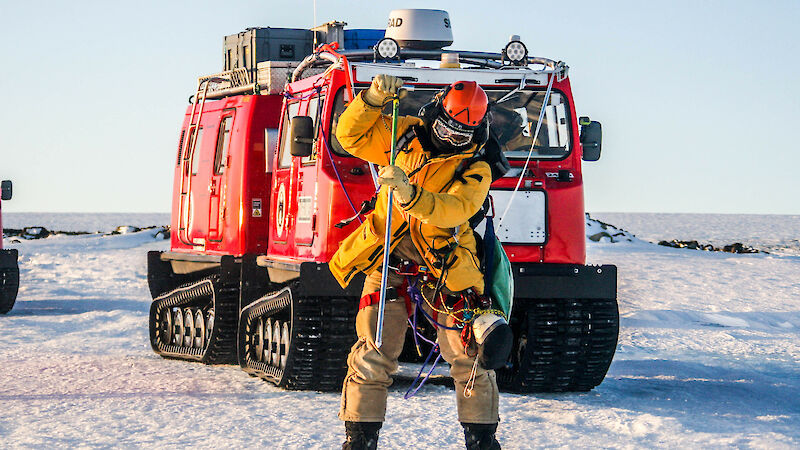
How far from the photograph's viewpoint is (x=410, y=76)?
9227mm

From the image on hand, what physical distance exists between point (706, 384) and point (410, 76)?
140 inches

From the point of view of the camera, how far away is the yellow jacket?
19.7 feet

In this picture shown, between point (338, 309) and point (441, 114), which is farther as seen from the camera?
point (338, 309)

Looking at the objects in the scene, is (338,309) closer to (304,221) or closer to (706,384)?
(304,221)

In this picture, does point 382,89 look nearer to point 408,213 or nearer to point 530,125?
point 408,213

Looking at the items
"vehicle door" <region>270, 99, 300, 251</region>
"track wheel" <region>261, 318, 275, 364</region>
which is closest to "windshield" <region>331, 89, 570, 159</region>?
"vehicle door" <region>270, 99, 300, 251</region>

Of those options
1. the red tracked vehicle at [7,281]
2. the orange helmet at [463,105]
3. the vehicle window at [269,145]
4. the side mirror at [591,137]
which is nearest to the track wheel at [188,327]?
the vehicle window at [269,145]

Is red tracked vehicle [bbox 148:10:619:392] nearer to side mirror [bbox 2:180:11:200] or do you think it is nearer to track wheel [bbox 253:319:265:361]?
track wheel [bbox 253:319:265:361]

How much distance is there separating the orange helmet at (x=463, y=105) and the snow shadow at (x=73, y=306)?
1173 centimetres

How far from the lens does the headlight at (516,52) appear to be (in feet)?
31.6

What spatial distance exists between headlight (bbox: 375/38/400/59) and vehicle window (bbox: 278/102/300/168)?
1.02 m

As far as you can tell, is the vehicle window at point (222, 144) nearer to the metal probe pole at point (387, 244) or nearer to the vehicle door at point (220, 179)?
the vehicle door at point (220, 179)

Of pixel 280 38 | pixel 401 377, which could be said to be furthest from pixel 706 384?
pixel 280 38

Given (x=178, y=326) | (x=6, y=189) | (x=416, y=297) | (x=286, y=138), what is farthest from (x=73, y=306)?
(x=416, y=297)
